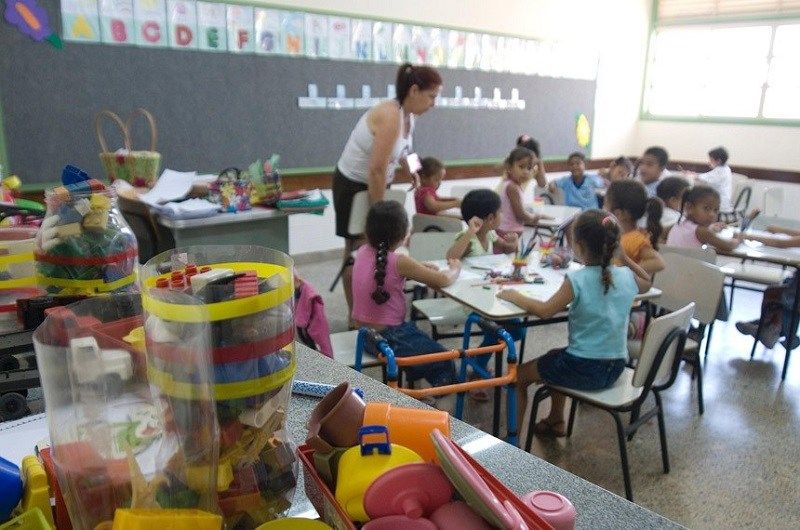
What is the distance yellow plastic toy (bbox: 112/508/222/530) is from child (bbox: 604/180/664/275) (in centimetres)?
269

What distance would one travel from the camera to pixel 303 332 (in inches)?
79.9

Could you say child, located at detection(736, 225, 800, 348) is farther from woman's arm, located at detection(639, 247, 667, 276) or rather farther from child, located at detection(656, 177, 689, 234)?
woman's arm, located at detection(639, 247, 667, 276)

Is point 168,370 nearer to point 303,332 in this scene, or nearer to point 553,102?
point 303,332

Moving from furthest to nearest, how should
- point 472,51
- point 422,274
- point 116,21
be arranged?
point 472,51 < point 116,21 < point 422,274

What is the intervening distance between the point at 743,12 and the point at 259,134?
5.69 metres

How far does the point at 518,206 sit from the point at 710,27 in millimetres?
4864

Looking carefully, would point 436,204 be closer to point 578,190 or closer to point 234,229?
point 578,190

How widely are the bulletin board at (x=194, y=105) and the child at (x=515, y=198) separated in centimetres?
164

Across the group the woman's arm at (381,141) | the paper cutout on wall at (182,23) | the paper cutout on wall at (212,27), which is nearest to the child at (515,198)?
the woman's arm at (381,141)

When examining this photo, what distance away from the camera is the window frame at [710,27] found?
22.4 ft

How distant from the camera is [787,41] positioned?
6.81 metres

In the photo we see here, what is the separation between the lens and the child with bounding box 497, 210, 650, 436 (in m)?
2.23

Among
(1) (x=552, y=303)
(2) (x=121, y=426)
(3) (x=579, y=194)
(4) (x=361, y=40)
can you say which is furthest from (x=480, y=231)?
(2) (x=121, y=426)

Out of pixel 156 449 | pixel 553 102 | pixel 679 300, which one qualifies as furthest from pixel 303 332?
pixel 553 102
